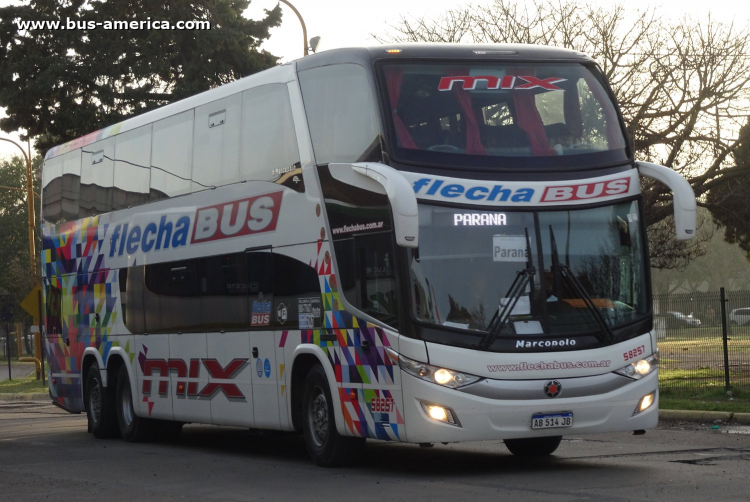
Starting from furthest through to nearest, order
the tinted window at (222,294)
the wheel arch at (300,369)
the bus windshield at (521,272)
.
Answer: the tinted window at (222,294) → the wheel arch at (300,369) → the bus windshield at (521,272)

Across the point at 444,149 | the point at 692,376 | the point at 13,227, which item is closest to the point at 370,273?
the point at 444,149

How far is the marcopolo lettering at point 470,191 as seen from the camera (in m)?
11.6

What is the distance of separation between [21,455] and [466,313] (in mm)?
7139

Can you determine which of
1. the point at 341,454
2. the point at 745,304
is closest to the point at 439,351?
the point at 341,454

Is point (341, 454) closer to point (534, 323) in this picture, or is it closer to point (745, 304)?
point (534, 323)

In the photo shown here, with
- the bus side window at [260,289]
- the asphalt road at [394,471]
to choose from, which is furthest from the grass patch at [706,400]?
the bus side window at [260,289]

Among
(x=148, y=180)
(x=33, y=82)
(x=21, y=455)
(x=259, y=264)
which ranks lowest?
(x=21, y=455)

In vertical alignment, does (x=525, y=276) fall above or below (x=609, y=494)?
above

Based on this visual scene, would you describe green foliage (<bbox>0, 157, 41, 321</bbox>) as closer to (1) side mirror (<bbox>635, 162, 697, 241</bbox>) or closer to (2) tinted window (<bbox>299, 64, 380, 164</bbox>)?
(2) tinted window (<bbox>299, 64, 380, 164</bbox>)

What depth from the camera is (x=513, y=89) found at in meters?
12.5

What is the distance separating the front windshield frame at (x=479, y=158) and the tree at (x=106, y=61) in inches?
889

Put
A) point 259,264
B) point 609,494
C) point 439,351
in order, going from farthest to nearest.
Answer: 1. point 259,264
2. point 439,351
3. point 609,494

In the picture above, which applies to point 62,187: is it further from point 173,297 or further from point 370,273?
point 370,273

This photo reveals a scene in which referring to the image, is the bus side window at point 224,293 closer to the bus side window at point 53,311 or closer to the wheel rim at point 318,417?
the wheel rim at point 318,417
